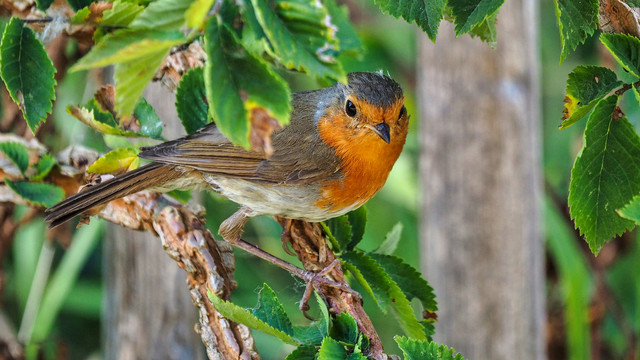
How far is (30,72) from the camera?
3.56ft

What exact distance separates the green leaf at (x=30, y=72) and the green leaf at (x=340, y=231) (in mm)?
520

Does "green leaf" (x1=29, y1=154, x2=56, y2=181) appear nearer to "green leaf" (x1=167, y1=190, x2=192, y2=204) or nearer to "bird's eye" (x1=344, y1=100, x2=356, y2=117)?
"green leaf" (x1=167, y1=190, x2=192, y2=204)

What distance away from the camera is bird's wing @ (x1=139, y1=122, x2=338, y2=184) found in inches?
64.0

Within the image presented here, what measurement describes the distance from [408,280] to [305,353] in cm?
35

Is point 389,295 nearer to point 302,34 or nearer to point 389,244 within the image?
point 389,244

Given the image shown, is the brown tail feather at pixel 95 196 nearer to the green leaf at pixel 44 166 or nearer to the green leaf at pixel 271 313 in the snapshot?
the green leaf at pixel 44 166

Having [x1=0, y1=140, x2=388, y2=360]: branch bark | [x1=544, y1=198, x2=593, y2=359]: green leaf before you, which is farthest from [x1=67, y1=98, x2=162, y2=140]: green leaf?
[x1=544, y1=198, x2=593, y2=359]: green leaf

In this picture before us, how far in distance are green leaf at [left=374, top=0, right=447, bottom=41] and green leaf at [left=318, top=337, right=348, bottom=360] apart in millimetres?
410

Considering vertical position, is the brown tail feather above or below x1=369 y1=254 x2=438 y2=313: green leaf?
below

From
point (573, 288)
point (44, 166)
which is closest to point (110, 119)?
point (44, 166)

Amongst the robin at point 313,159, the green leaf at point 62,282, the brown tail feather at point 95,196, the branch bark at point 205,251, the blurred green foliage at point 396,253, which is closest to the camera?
the branch bark at point 205,251

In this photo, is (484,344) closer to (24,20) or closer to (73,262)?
(73,262)

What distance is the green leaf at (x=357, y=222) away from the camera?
1440 millimetres

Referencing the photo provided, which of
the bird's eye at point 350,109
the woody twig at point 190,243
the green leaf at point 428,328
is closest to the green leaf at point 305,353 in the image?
the woody twig at point 190,243
